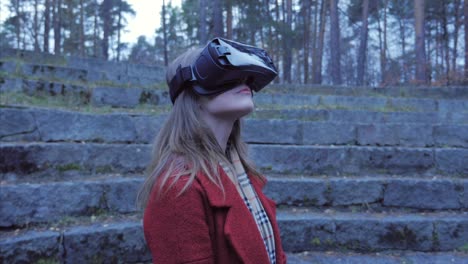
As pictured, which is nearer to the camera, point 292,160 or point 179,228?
point 179,228

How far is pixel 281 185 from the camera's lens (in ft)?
11.9

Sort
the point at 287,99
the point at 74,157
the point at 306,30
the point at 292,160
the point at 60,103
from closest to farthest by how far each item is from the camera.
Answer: the point at 74,157 → the point at 292,160 → the point at 60,103 → the point at 287,99 → the point at 306,30

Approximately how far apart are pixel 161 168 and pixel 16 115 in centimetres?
302

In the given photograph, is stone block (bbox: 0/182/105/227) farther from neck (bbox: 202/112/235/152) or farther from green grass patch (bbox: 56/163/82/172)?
neck (bbox: 202/112/235/152)

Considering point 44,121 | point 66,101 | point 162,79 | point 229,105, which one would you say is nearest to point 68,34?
point 162,79

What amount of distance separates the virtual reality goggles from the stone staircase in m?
1.97

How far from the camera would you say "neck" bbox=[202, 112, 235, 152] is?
4.26ft

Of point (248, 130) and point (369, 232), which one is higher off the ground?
point (248, 130)

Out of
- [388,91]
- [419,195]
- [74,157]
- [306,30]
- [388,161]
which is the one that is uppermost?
[306,30]

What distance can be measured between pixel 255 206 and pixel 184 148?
0.36 m

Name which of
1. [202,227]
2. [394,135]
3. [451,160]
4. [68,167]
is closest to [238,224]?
[202,227]

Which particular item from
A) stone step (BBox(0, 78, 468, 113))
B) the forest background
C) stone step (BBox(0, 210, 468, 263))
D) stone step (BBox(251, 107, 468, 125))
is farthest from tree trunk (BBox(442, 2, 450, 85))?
stone step (BBox(0, 210, 468, 263))

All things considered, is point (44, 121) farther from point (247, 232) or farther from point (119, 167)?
point (247, 232)

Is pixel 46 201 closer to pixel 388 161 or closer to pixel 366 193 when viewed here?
pixel 366 193
